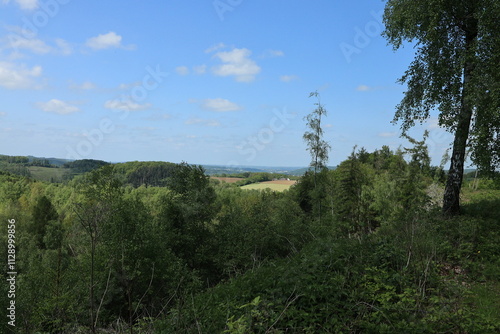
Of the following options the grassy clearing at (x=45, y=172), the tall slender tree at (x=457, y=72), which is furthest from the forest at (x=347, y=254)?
the grassy clearing at (x=45, y=172)

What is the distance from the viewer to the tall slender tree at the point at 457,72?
9148mm

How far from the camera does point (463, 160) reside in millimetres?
10781

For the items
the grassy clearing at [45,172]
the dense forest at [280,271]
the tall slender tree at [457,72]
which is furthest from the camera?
the grassy clearing at [45,172]

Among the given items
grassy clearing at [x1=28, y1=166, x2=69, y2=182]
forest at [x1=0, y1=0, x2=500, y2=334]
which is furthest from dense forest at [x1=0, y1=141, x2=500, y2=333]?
grassy clearing at [x1=28, y1=166, x2=69, y2=182]

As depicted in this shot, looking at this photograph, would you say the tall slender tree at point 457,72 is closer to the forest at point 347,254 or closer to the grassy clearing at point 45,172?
the forest at point 347,254

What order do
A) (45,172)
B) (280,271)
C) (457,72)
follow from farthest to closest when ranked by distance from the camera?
(45,172) → (457,72) → (280,271)

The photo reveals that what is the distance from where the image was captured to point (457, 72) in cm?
1022

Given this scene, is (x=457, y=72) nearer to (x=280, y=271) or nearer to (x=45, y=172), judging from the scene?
(x=280, y=271)

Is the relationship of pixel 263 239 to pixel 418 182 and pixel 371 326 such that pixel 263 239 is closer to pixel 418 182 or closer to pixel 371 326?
pixel 418 182

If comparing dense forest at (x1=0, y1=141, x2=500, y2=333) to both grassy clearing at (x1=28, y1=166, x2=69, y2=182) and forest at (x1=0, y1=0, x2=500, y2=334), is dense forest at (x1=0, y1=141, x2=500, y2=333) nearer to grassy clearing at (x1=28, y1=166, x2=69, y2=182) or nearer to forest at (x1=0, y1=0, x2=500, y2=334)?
forest at (x1=0, y1=0, x2=500, y2=334)

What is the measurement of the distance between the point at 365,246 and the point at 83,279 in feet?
51.3

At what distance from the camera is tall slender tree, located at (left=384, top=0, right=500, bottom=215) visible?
9148 millimetres

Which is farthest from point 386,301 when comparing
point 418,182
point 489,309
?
point 418,182

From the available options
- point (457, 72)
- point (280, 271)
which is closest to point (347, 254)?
point (280, 271)
